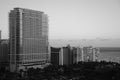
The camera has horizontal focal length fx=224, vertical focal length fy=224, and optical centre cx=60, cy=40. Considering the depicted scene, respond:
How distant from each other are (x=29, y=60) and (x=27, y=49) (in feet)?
2.09

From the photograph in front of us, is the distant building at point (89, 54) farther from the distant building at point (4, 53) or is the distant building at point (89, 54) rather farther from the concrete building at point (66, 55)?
the distant building at point (4, 53)

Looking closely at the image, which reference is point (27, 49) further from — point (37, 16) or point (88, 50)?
point (88, 50)

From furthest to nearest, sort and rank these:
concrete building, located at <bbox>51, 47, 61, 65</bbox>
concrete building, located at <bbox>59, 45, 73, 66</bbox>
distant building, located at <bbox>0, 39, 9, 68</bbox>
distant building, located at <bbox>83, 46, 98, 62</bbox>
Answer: distant building, located at <bbox>83, 46, 98, 62</bbox> < concrete building, located at <bbox>59, 45, 73, 66</bbox> < concrete building, located at <bbox>51, 47, 61, 65</bbox> < distant building, located at <bbox>0, 39, 9, 68</bbox>

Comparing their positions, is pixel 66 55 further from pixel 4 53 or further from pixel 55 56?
pixel 4 53

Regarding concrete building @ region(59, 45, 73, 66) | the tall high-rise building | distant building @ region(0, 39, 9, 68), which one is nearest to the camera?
the tall high-rise building

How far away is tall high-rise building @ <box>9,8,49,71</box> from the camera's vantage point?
12.3 meters

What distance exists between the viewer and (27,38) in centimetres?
1286

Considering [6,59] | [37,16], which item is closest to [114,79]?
[37,16]

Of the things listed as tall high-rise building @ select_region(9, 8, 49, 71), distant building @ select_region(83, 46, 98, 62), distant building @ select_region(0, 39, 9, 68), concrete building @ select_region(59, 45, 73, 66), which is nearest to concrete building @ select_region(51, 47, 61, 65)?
concrete building @ select_region(59, 45, 73, 66)

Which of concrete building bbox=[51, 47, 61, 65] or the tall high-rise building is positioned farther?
concrete building bbox=[51, 47, 61, 65]

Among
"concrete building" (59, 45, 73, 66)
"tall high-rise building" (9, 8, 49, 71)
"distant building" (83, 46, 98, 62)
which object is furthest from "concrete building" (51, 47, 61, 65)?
"distant building" (83, 46, 98, 62)

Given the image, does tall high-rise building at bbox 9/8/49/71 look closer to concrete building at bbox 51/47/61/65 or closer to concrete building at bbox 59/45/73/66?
concrete building at bbox 51/47/61/65

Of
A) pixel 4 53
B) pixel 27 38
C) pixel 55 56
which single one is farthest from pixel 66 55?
pixel 4 53

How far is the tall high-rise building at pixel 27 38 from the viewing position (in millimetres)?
12281
